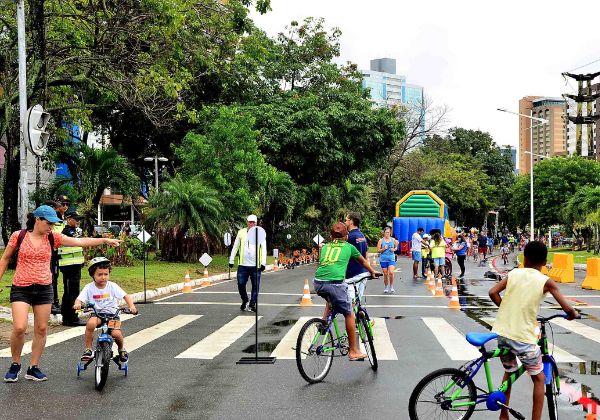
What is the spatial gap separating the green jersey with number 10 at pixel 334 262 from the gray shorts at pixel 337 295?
7cm

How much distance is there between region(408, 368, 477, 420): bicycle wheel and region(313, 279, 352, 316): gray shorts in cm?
237

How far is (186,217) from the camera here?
2761 cm

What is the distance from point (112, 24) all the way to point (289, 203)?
Answer: 20.8 meters

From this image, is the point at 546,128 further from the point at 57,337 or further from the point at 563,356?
the point at 57,337

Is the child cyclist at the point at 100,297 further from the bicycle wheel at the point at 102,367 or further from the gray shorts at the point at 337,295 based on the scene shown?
the gray shorts at the point at 337,295

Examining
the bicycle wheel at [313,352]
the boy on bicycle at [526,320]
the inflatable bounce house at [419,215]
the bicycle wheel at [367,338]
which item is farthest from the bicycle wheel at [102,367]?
the inflatable bounce house at [419,215]

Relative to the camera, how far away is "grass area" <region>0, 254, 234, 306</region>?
1711cm

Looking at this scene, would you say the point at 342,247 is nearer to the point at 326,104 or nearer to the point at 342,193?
the point at 326,104

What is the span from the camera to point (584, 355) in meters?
9.49

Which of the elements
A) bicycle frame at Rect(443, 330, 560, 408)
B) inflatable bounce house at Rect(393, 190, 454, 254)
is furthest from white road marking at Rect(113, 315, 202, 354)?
inflatable bounce house at Rect(393, 190, 454, 254)

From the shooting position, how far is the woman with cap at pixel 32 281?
24.5ft

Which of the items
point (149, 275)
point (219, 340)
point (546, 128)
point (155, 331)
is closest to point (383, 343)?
point (219, 340)

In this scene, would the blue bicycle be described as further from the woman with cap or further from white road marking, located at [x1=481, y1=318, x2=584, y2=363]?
white road marking, located at [x1=481, y1=318, x2=584, y2=363]

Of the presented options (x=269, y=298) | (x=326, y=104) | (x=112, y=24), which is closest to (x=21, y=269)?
(x=269, y=298)
